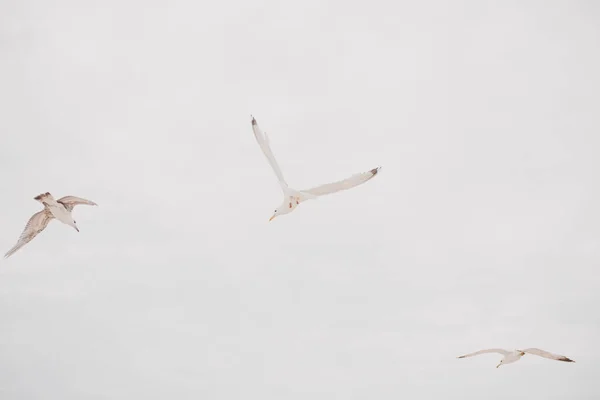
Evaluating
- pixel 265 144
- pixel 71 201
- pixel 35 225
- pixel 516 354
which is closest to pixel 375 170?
pixel 265 144

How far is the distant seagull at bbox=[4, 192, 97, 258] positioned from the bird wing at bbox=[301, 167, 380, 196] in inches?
420

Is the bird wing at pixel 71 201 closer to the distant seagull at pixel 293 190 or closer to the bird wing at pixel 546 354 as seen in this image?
the distant seagull at pixel 293 190

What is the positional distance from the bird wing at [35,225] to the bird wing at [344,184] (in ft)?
46.5

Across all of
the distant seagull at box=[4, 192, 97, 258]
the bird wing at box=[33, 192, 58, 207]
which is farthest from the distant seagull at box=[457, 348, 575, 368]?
the bird wing at box=[33, 192, 58, 207]

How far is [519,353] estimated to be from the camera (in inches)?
1590

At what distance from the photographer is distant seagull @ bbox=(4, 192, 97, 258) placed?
29250 millimetres

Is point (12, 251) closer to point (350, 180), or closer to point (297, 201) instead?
point (297, 201)

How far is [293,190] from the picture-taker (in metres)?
26.4

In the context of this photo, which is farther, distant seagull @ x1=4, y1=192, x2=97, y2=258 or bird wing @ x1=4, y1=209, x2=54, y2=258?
bird wing @ x1=4, y1=209, x2=54, y2=258

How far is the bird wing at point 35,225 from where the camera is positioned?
3036 centimetres

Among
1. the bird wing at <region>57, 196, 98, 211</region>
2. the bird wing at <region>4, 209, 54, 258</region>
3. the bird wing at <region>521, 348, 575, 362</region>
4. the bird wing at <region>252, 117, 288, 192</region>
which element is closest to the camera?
the bird wing at <region>252, 117, 288, 192</region>

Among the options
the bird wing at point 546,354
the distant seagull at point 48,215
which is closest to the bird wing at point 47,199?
the distant seagull at point 48,215

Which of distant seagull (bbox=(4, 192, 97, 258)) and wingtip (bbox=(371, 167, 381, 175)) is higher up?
distant seagull (bbox=(4, 192, 97, 258))

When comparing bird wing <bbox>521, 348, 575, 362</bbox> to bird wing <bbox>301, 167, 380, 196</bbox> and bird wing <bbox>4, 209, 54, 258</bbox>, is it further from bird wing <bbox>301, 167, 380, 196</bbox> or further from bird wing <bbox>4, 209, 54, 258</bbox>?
bird wing <bbox>4, 209, 54, 258</bbox>
